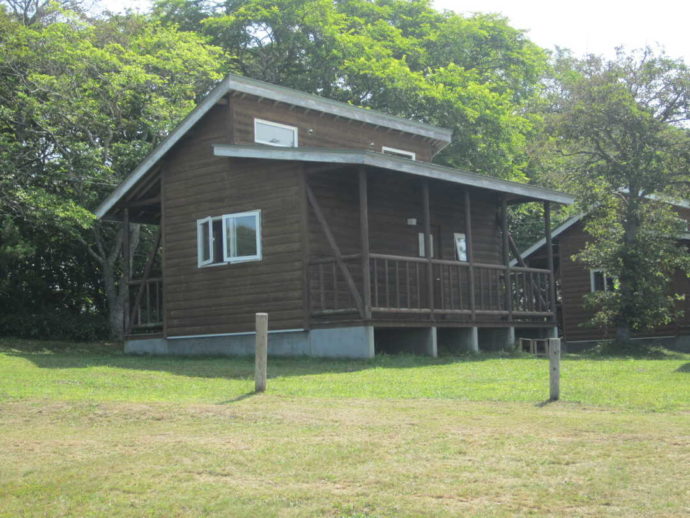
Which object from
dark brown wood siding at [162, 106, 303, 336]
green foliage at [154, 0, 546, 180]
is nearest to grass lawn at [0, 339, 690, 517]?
dark brown wood siding at [162, 106, 303, 336]

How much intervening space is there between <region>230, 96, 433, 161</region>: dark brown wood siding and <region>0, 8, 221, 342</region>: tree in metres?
6.44

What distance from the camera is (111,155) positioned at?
95.3 feet

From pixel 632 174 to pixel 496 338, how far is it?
6.39 metres

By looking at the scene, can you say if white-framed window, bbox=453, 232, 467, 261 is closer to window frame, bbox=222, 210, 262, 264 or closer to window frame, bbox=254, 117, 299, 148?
window frame, bbox=254, 117, 299, 148

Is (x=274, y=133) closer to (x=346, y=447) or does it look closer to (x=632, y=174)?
(x=632, y=174)

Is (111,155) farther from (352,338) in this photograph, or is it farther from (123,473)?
(123,473)

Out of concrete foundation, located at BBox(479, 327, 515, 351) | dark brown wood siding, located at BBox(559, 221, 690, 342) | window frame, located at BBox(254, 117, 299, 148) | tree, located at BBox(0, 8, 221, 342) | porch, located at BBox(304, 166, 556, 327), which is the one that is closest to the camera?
porch, located at BBox(304, 166, 556, 327)

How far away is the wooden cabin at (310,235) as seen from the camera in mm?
20500

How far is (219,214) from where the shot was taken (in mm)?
22453

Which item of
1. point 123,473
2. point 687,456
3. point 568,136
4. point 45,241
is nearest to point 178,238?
point 45,241

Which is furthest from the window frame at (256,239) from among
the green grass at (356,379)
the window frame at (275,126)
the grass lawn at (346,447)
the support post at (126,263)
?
the grass lawn at (346,447)

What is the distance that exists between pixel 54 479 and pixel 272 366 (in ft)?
31.8

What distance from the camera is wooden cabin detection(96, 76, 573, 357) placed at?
67.3 ft

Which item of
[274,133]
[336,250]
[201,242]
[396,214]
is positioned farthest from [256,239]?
[396,214]
